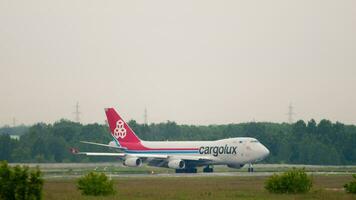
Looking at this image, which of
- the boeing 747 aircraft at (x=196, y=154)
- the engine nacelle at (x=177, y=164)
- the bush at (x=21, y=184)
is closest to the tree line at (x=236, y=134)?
the boeing 747 aircraft at (x=196, y=154)

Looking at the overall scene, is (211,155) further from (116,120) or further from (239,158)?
(116,120)

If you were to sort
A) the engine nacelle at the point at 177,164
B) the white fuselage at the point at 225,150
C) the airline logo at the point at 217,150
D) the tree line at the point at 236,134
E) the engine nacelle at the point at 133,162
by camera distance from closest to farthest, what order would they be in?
the white fuselage at the point at 225,150 → the airline logo at the point at 217,150 → the engine nacelle at the point at 177,164 → the engine nacelle at the point at 133,162 → the tree line at the point at 236,134

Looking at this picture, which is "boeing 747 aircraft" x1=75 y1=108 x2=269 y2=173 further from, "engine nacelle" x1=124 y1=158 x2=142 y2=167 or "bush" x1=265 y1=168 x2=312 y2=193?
"bush" x1=265 y1=168 x2=312 y2=193

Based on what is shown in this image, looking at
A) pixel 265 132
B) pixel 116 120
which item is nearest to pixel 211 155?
pixel 116 120

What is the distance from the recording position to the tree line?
120562 millimetres

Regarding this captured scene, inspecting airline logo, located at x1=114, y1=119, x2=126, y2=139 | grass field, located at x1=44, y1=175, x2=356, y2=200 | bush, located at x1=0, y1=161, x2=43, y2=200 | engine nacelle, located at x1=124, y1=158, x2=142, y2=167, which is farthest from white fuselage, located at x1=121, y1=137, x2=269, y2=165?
bush, located at x1=0, y1=161, x2=43, y2=200

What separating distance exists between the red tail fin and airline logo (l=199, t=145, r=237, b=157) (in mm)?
9717

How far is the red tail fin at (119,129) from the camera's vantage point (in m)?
97.5

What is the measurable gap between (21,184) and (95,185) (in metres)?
9.32

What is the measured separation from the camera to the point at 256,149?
3487 inches

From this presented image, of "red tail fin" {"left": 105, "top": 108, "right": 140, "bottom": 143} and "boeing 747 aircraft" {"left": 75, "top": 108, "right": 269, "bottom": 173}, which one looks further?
"red tail fin" {"left": 105, "top": 108, "right": 140, "bottom": 143}

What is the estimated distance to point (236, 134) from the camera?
5674 inches

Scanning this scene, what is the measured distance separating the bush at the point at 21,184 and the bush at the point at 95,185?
816 centimetres

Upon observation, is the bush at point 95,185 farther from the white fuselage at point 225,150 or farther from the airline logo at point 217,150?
the airline logo at point 217,150
